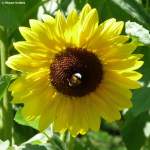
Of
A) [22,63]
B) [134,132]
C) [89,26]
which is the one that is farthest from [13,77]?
A: [134,132]

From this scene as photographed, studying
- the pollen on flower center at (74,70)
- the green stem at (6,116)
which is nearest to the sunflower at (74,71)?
the pollen on flower center at (74,70)

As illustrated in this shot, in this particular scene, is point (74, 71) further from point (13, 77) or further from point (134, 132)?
point (134, 132)

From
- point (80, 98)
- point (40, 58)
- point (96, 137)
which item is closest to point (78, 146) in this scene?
point (80, 98)

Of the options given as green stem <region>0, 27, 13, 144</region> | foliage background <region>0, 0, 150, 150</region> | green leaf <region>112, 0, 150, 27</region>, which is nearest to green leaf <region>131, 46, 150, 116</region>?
foliage background <region>0, 0, 150, 150</region>

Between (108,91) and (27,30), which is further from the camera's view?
(108,91)

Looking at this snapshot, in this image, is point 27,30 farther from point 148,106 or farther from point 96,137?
point 96,137

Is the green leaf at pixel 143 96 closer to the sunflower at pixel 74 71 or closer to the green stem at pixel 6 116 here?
the sunflower at pixel 74 71

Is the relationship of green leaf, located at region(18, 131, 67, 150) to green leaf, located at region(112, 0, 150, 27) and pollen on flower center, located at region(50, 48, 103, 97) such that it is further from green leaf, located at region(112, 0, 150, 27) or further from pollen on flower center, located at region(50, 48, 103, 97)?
green leaf, located at region(112, 0, 150, 27)
